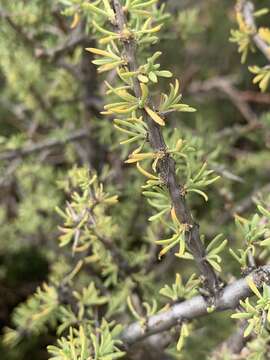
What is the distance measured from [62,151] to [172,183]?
55 centimetres

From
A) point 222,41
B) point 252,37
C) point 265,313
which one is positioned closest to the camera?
point 265,313

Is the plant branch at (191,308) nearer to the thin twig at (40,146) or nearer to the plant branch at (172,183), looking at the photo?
the plant branch at (172,183)

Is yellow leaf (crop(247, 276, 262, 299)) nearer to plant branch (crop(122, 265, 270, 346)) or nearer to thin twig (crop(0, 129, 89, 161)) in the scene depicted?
plant branch (crop(122, 265, 270, 346))

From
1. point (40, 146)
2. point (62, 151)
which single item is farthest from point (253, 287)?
point (62, 151)

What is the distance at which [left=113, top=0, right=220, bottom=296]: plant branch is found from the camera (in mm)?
391

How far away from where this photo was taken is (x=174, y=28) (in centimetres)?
78

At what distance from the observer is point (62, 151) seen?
93 cm

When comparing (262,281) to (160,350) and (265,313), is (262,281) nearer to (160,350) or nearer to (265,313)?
(265,313)

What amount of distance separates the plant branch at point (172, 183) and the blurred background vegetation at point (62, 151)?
190mm

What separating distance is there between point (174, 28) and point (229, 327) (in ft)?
1.56

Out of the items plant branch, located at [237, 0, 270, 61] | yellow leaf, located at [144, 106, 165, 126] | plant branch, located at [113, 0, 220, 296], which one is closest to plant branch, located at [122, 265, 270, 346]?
plant branch, located at [113, 0, 220, 296]

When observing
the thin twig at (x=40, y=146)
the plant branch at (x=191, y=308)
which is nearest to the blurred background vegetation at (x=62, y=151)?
the thin twig at (x=40, y=146)

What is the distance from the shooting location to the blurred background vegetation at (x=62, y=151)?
721 millimetres

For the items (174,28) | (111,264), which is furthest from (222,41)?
(111,264)
